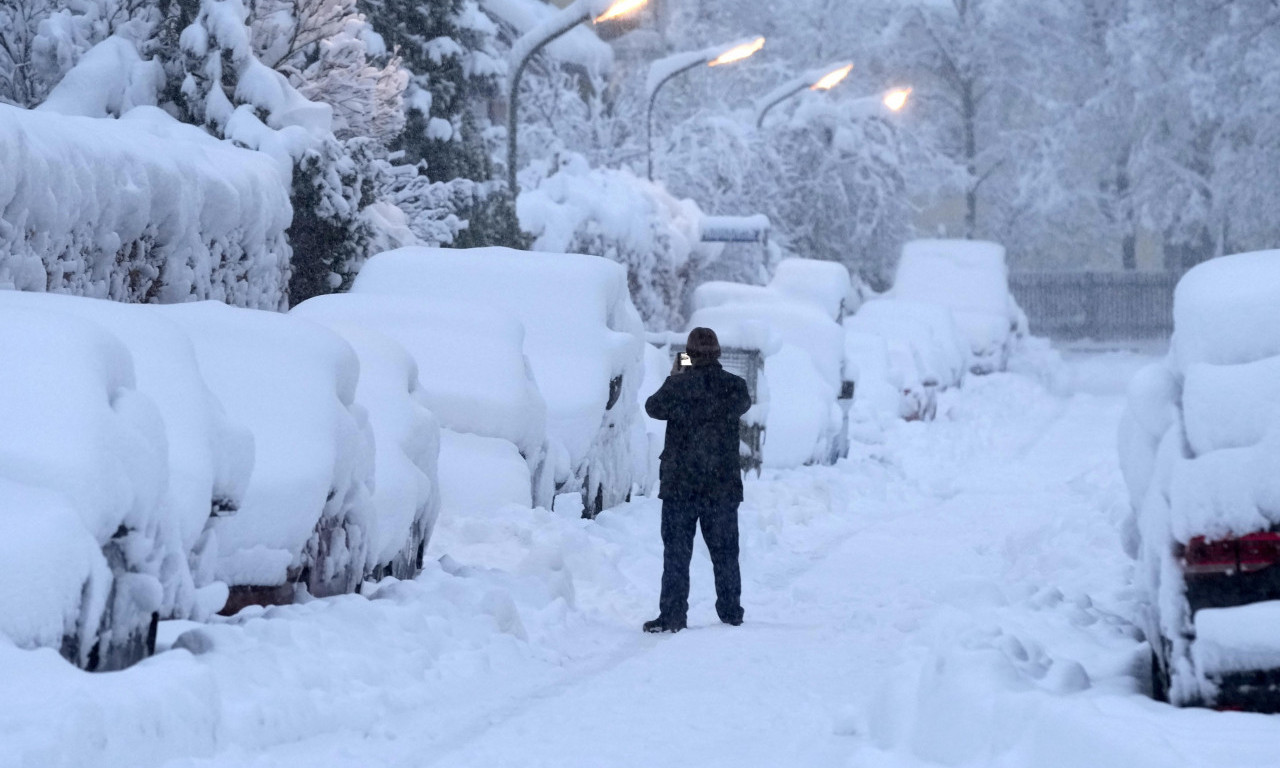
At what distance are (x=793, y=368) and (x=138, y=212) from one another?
9.48 meters

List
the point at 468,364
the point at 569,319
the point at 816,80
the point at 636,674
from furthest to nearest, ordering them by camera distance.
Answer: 1. the point at 816,80
2. the point at 569,319
3. the point at 468,364
4. the point at 636,674

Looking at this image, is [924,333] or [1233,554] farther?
[924,333]

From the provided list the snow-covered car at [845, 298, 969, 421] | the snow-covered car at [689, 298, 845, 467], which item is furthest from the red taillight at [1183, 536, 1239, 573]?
the snow-covered car at [845, 298, 969, 421]

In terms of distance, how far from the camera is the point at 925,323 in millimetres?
31047

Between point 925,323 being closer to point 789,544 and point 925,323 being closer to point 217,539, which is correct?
point 789,544

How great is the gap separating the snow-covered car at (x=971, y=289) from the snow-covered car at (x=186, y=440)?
30733mm

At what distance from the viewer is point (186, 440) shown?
6676mm

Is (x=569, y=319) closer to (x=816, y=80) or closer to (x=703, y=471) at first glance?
(x=703, y=471)

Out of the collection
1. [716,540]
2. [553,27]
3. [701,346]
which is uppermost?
[553,27]

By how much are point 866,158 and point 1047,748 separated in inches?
1835

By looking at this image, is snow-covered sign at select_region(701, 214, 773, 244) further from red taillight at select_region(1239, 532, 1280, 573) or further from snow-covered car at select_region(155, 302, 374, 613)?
red taillight at select_region(1239, 532, 1280, 573)

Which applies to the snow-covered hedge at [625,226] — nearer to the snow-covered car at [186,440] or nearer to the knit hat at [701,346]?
the knit hat at [701,346]

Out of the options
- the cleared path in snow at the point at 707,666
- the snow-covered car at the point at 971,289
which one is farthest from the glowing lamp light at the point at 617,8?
the snow-covered car at the point at 971,289

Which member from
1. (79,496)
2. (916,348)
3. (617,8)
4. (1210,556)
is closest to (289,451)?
(79,496)
